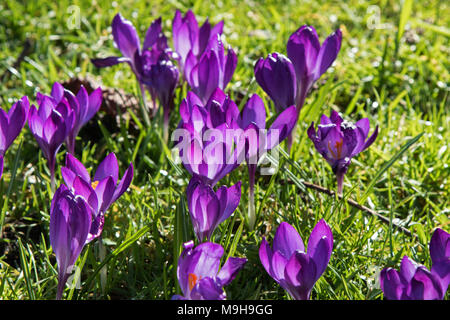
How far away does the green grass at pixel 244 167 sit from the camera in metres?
1.58

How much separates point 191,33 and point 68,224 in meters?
1.02

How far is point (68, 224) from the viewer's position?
4.32 ft

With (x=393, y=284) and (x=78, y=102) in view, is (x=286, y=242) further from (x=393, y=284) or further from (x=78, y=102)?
(x=78, y=102)

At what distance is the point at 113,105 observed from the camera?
2326 mm

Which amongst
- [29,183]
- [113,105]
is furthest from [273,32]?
[29,183]

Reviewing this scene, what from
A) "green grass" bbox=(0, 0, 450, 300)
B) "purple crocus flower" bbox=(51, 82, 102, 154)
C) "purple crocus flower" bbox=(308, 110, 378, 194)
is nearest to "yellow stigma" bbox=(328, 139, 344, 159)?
"purple crocus flower" bbox=(308, 110, 378, 194)

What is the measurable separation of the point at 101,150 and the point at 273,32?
1.20m

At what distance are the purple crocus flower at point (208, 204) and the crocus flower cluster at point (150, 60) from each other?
653 mm

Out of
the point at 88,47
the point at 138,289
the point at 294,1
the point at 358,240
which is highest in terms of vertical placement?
the point at 294,1

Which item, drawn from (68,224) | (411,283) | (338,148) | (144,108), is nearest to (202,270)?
(68,224)

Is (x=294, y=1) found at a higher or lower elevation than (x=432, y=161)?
higher

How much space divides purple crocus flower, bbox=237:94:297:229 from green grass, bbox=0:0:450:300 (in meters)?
0.13

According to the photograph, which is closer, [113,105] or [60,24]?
[113,105]
